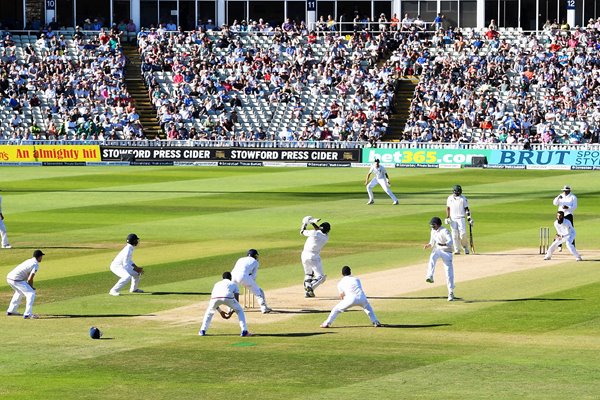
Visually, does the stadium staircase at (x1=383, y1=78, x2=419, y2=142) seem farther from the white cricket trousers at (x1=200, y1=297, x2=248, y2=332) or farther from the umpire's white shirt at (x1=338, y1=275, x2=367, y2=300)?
the white cricket trousers at (x1=200, y1=297, x2=248, y2=332)

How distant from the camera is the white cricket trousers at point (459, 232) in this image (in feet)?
115

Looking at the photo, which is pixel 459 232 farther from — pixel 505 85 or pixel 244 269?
pixel 505 85

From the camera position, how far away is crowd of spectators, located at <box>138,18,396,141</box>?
7575 centimetres

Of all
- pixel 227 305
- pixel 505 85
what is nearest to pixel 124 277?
pixel 227 305

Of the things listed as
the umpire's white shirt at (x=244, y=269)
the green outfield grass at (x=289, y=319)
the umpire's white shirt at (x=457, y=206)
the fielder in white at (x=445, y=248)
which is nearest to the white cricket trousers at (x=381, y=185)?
the green outfield grass at (x=289, y=319)

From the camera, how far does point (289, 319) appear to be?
2567 centimetres

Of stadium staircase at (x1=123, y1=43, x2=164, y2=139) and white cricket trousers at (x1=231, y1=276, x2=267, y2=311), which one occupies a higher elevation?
stadium staircase at (x1=123, y1=43, x2=164, y2=139)

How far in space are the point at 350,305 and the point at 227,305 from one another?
7.73ft

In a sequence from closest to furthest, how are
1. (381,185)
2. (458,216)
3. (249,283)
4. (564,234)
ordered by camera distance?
(249,283)
(564,234)
(458,216)
(381,185)

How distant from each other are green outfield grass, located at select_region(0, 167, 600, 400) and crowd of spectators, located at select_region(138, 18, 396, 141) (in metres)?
23.3

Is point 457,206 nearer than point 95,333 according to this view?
No

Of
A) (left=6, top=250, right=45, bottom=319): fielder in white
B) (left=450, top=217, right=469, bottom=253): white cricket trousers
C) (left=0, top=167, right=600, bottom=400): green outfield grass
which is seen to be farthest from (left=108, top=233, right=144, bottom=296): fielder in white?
(left=450, top=217, right=469, bottom=253): white cricket trousers

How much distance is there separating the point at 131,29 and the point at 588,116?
32.7m

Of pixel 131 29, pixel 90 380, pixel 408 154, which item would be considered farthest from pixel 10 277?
pixel 131 29
